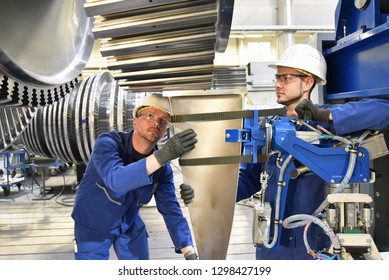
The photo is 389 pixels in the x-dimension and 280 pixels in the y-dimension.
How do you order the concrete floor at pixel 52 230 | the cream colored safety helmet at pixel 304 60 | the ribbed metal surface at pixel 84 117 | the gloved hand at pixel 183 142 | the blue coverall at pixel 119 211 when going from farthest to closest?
the ribbed metal surface at pixel 84 117
the concrete floor at pixel 52 230
the blue coverall at pixel 119 211
the cream colored safety helmet at pixel 304 60
the gloved hand at pixel 183 142

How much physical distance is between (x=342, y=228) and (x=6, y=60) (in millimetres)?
876

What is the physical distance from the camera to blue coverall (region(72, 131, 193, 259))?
1234mm

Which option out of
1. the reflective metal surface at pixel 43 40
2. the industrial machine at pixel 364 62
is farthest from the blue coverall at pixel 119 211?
the industrial machine at pixel 364 62

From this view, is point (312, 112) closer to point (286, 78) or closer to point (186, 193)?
point (286, 78)

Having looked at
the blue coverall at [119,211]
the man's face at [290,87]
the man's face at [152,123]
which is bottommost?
the blue coverall at [119,211]

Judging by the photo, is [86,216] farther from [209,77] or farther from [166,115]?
[209,77]

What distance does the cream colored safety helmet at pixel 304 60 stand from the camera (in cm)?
104

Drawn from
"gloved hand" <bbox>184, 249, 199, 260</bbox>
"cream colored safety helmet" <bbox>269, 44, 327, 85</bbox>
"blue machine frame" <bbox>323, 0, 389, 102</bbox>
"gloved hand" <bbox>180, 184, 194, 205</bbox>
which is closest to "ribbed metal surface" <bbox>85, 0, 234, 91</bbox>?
"cream colored safety helmet" <bbox>269, 44, 327, 85</bbox>

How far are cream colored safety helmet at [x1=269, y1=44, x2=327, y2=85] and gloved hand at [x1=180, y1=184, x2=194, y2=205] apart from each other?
56 cm

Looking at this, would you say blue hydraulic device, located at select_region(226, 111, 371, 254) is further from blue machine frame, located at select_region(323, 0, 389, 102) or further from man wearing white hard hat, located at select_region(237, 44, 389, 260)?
blue machine frame, located at select_region(323, 0, 389, 102)

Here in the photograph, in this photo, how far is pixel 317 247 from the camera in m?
0.95

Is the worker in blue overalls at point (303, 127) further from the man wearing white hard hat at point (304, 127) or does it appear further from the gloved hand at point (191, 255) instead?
Answer: the gloved hand at point (191, 255)

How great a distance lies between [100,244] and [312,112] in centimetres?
99
